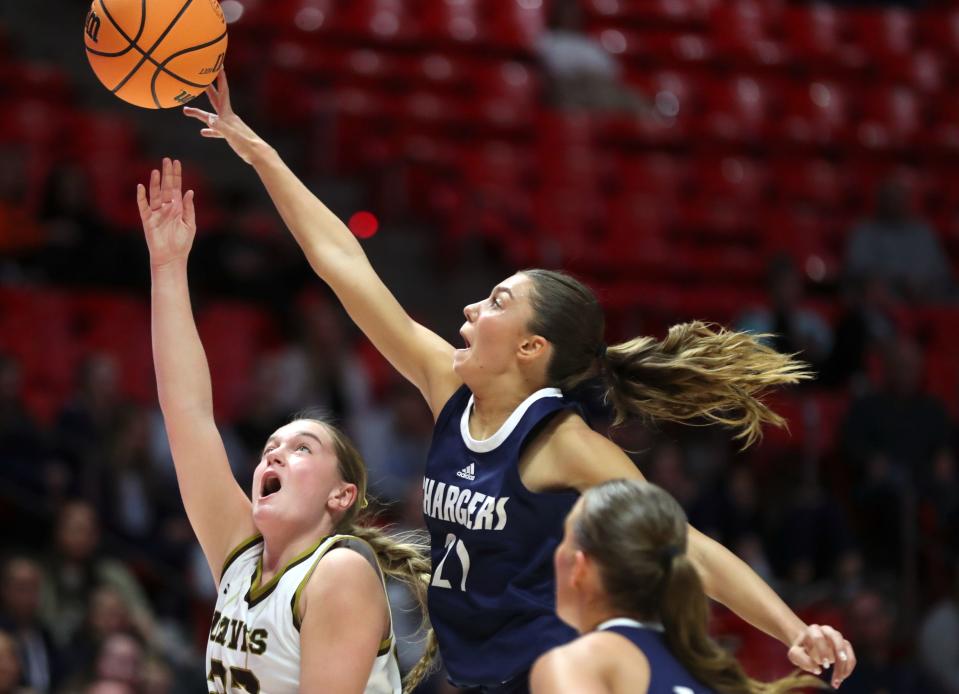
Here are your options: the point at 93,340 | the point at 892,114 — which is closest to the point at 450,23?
the point at 892,114

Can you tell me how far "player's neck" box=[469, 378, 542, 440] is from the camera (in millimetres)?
3516

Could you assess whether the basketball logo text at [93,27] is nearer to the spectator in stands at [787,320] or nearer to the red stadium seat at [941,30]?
the spectator in stands at [787,320]

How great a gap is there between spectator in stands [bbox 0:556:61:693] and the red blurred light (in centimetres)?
348

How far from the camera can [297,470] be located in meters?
3.51

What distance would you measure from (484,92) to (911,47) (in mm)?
4276

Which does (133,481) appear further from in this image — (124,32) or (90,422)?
(124,32)

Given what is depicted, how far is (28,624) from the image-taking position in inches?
251

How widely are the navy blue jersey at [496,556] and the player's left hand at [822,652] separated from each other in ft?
1.60

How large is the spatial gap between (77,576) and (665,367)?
3948 mm

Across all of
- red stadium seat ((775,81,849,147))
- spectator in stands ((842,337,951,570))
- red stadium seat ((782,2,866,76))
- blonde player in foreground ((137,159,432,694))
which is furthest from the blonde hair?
red stadium seat ((782,2,866,76))

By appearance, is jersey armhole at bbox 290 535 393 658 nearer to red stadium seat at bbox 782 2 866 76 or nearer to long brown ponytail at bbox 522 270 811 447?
long brown ponytail at bbox 522 270 811 447

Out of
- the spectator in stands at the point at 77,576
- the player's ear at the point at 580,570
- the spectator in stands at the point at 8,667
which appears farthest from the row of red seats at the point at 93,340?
the player's ear at the point at 580,570

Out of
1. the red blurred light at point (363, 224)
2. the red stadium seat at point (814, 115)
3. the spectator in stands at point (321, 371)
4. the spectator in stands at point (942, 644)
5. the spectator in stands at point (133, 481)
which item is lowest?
the spectator in stands at point (942, 644)

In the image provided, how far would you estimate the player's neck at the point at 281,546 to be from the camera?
3.48m
